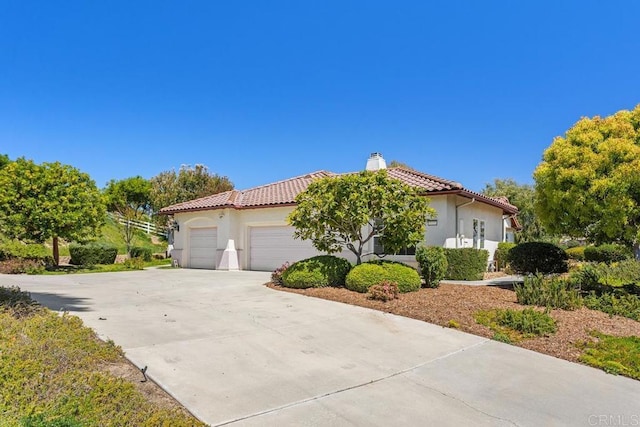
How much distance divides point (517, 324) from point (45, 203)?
19.4m

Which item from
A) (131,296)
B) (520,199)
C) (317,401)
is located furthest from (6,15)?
(520,199)

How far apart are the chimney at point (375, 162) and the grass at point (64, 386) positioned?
15745 millimetres

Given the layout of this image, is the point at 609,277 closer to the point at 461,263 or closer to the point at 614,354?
the point at 461,263

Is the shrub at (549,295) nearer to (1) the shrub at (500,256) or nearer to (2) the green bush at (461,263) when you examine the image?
(2) the green bush at (461,263)

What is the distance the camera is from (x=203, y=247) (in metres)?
21.3

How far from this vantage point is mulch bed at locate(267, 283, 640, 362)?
22.8 feet

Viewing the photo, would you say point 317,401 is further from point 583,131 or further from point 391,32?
point 391,32

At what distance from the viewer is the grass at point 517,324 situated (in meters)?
7.24

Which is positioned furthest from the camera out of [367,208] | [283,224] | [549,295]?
[283,224]

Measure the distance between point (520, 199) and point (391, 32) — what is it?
94.7 ft

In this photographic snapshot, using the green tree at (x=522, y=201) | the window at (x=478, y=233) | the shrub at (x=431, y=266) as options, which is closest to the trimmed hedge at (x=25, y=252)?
the shrub at (x=431, y=266)

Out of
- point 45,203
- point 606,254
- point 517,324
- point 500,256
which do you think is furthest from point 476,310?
point 45,203

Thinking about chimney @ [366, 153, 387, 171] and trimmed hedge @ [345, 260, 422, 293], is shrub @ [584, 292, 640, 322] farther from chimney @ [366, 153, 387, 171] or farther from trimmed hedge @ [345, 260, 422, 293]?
chimney @ [366, 153, 387, 171]

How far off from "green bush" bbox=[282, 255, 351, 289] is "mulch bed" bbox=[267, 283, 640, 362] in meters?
0.29
